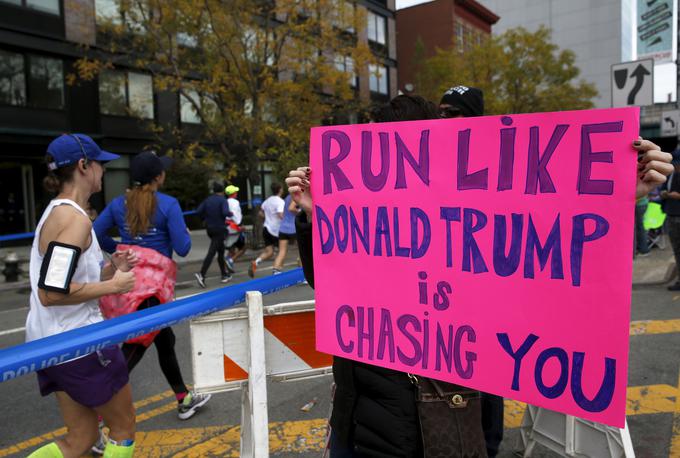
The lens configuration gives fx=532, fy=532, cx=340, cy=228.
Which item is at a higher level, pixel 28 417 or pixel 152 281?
pixel 152 281

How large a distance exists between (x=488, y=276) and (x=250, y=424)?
1.34 meters

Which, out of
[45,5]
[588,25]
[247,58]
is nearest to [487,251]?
[247,58]

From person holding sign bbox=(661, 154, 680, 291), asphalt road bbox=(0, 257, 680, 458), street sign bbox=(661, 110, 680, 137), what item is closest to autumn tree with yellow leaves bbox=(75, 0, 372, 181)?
street sign bbox=(661, 110, 680, 137)

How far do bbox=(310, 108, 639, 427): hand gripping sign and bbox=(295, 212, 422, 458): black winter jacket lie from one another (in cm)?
6

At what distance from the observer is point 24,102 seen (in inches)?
717

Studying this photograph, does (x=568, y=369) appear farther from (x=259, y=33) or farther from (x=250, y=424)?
(x=259, y=33)

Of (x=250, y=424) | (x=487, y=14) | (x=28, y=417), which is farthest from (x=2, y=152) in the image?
(x=487, y=14)

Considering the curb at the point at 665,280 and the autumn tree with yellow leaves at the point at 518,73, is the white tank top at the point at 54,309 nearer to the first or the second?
the curb at the point at 665,280

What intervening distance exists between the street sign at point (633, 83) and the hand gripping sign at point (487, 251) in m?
7.73

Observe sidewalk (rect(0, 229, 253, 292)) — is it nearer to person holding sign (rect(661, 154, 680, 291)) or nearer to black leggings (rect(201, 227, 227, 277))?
black leggings (rect(201, 227, 227, 277))

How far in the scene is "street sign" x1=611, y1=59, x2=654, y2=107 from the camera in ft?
26.6

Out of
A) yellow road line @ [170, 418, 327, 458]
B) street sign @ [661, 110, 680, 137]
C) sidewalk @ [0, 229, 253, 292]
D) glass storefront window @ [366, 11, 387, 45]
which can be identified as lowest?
sidewalk @ [0, 229, 253, 292]

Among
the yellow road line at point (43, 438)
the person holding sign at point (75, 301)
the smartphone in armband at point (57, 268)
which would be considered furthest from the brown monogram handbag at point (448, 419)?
the yellow road line at point (43, 438)

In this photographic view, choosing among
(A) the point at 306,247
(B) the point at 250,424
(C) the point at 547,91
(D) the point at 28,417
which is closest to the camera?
(A) the point at 306,247
